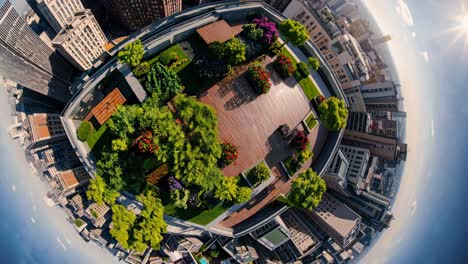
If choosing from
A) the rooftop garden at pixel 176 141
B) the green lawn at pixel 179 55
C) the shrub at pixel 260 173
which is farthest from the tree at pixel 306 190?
the green lawn at pixel 179 55

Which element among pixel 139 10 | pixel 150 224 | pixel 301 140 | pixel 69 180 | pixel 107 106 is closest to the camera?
pixel 150 224

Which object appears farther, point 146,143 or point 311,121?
point 311,121

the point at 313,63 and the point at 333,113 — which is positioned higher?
the point at 313,63

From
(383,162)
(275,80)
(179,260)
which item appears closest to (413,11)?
(383,162)

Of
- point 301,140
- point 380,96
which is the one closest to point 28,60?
point 301,140

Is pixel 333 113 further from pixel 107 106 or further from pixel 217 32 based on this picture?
pixel 107 106

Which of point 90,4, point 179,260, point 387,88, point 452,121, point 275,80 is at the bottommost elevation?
point 452,121

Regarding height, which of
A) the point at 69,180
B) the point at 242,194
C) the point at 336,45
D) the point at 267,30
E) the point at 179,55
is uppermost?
the point at 179,55

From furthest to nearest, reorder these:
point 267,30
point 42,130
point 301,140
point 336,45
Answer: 1. point 336,45
2. point 42,130
3. point 301,140
4. point 267,30

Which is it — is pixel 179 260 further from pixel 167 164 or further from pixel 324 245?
pixel 324 245
